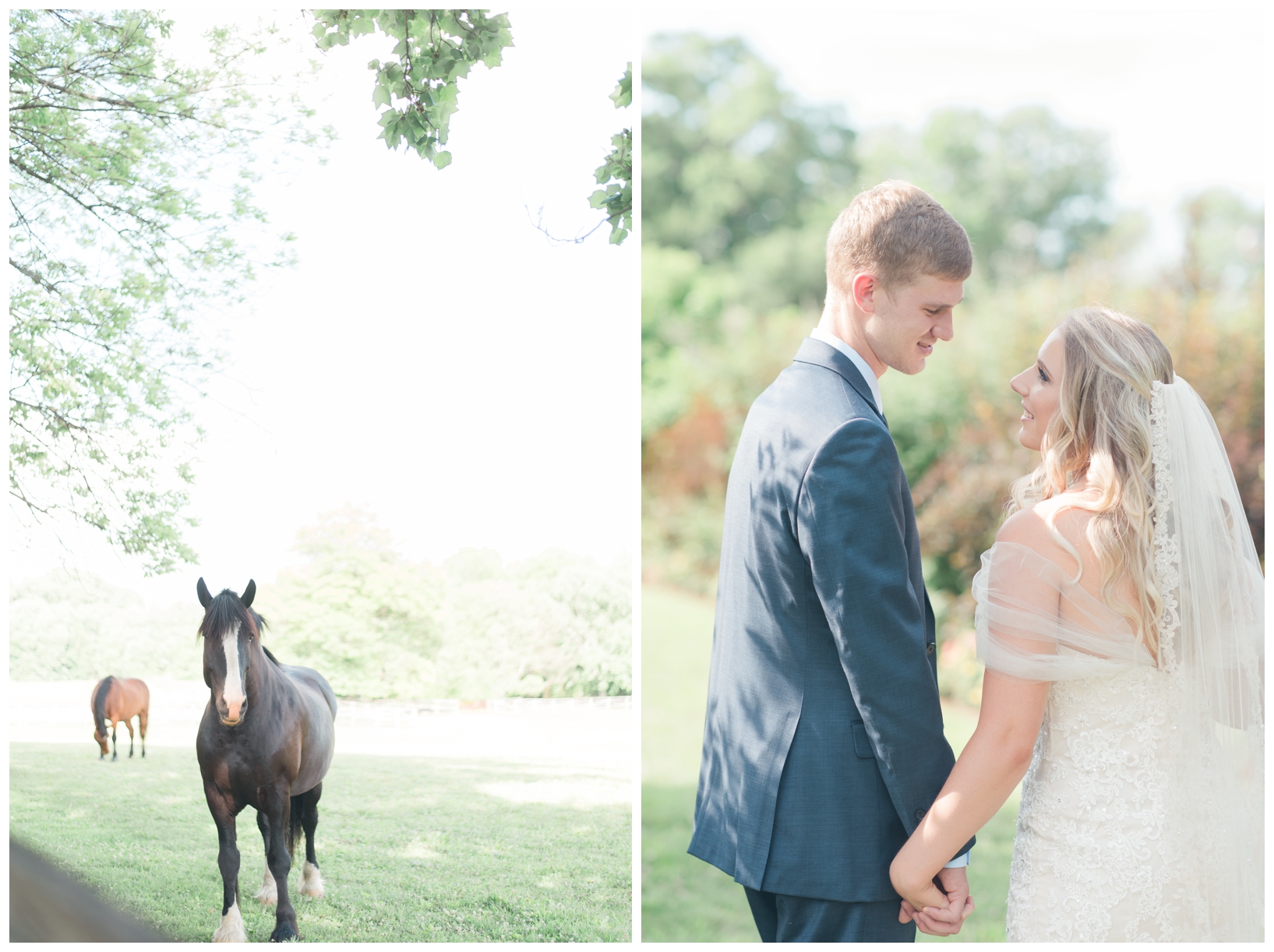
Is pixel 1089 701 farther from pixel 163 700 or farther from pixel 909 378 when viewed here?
pixel 909 378

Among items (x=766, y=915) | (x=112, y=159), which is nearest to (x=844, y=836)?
(x=766, y=915)

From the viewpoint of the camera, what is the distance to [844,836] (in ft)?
5.69

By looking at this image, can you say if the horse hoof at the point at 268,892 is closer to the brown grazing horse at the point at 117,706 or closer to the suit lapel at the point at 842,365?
the brown grazing horse at the point at 117,706

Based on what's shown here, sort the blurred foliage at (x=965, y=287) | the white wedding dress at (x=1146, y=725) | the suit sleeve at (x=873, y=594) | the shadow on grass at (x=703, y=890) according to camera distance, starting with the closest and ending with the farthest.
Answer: the suit sleeve at (x=873, y=594), the white wedding dress at (x=1146, y=725), the shadow on grass at (x=703, y=890), the blurred foliage at (x=965, y=287)

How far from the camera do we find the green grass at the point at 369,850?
2551mm

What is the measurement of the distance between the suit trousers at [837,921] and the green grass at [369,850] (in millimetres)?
1041

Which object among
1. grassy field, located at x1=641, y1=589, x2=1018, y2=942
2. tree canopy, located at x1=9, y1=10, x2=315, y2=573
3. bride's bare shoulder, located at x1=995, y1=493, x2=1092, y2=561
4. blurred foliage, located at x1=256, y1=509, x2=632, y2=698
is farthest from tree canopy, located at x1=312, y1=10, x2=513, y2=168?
grassy field, located at x1=641, y1=589, x2=1018, y2=942

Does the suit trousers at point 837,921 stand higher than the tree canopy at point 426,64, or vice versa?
the tree canopy at point 426,64

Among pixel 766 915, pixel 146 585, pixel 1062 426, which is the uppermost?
pixel 1062 426

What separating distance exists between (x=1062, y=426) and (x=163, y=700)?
2.36 meters

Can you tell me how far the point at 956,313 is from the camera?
7.04 m

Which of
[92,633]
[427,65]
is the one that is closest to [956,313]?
[427,65]

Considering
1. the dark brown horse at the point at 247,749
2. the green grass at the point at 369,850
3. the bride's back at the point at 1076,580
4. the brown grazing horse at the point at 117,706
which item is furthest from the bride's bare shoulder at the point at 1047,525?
the brown grazing horse at the point at 117,706

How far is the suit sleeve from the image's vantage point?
167 cm
